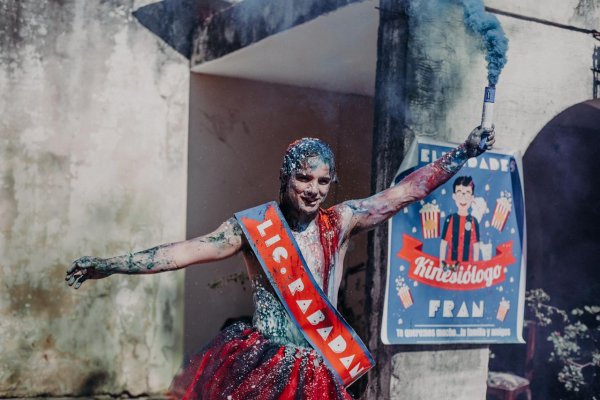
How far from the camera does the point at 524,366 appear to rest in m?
6.21

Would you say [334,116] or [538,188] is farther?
[334,116]

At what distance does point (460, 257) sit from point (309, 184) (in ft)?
6.81

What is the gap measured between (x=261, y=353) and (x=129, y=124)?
449cm

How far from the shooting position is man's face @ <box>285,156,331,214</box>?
3.58 m

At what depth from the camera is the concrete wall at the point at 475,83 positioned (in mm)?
5234

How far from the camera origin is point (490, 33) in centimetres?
443

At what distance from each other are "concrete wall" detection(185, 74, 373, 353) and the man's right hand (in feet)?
15.3

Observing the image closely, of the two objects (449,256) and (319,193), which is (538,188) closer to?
(449,256)

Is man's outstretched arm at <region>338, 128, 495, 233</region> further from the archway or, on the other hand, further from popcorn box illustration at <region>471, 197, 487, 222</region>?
the archway

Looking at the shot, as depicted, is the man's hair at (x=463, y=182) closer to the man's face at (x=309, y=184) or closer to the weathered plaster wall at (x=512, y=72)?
the weathered plaster wall at (x=512, y=72)

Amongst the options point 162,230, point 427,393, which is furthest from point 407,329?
point 162,230

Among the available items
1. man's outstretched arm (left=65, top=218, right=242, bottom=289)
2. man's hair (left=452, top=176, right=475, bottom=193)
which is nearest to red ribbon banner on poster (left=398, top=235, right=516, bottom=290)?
man's hair (left=452, top=176, right=475, bottom=193)

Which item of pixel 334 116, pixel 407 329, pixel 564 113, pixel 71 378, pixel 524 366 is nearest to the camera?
pixel 407 329

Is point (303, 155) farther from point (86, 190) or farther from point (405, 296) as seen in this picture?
point (86, 190)
